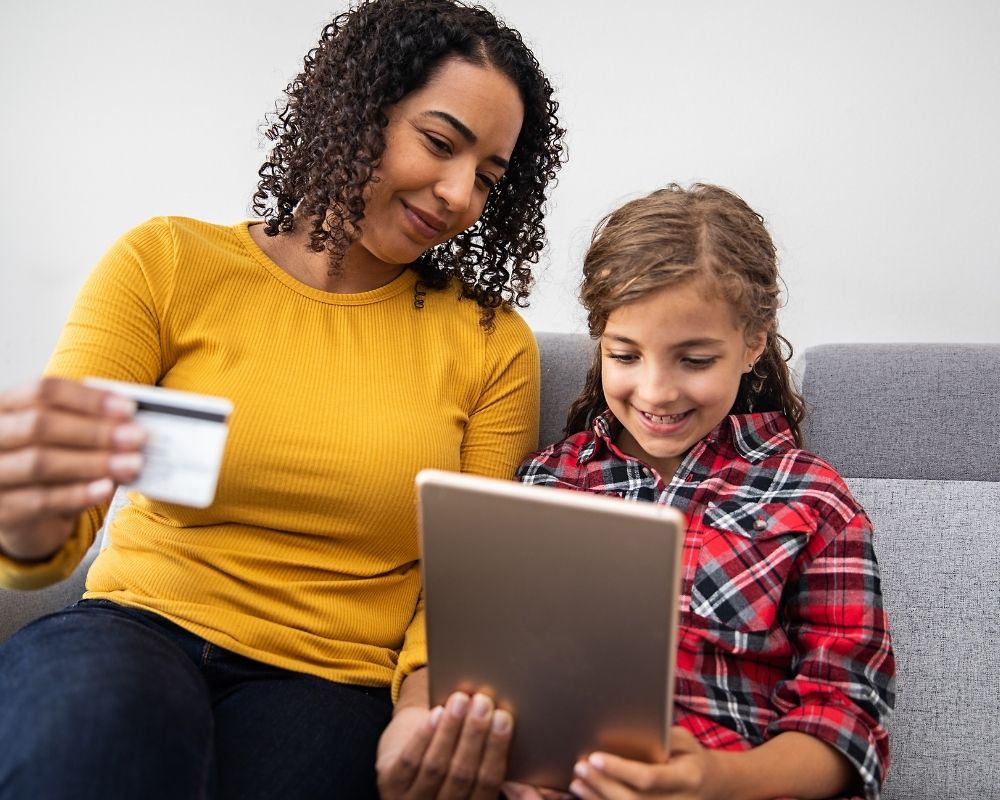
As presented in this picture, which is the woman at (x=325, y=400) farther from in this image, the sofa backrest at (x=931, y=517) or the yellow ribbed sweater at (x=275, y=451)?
the sofa backrest at (x=931, y=517)

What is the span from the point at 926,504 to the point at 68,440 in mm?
1078

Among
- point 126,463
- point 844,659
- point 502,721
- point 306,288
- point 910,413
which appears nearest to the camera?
point 126,463

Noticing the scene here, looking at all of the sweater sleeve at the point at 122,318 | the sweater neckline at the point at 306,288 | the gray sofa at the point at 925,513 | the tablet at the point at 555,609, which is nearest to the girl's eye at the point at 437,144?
the sweater neckline at the point at 306,288

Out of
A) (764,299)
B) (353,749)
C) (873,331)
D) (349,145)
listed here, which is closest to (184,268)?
(349,145)

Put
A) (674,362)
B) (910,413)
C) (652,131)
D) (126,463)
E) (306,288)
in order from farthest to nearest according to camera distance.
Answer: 1. (652,131)
2. (910,413)
3. (306,288)
4. (674,362)
5. (126,463)

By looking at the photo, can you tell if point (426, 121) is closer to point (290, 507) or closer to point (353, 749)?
point (290, 507)

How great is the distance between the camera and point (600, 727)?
813mm

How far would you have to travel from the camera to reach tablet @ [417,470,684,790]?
2.36ft

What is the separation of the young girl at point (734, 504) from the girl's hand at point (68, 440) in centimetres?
52

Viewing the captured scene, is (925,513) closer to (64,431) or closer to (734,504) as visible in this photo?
(734,504)

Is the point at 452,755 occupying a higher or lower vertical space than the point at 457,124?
lower

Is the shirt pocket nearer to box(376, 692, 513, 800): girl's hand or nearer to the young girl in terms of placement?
the young girl

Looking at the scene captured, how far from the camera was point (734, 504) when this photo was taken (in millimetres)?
1123

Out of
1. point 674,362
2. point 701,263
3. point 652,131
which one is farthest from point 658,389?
point 652,131
